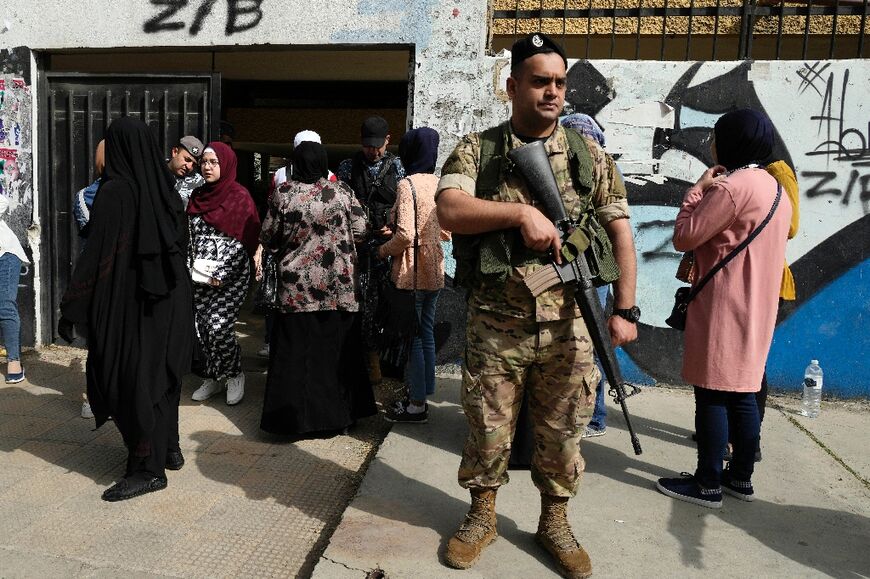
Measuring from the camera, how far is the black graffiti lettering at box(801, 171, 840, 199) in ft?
14.7

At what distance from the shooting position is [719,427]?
9.69 ft

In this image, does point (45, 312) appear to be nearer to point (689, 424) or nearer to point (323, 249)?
point (323, 249)

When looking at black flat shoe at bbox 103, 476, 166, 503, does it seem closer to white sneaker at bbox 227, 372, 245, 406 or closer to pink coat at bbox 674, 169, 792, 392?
white sneaker at bbox 227, 372, 245, 406

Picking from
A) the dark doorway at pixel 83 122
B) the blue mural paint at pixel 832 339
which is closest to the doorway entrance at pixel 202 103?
the dark doorway at pixel 83 122

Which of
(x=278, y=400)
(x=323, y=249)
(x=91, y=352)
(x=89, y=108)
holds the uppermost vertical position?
(x=89, y=108)

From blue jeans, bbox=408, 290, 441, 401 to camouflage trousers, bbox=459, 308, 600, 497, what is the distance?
147cm

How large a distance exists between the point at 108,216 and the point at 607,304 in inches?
108

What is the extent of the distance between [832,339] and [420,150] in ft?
10.1

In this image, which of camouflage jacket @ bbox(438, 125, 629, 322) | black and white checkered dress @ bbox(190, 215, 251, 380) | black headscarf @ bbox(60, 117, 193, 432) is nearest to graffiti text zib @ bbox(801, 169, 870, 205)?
camouflage jacket @ bbox(438, 125, 629, 322)

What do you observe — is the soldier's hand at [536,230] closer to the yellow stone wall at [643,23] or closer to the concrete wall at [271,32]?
the concrete wall at [271,32]

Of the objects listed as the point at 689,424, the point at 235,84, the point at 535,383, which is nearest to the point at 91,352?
the point at 535,383

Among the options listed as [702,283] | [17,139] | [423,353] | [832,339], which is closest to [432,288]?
[423,353]

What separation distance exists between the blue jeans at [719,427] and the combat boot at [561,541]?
0.86 metres

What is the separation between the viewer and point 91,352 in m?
3.12
